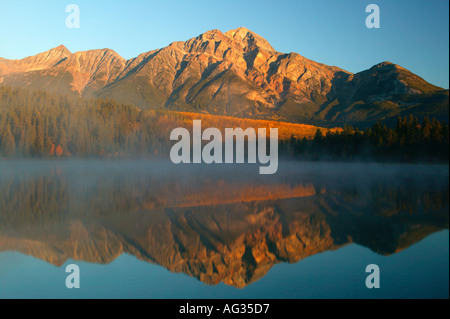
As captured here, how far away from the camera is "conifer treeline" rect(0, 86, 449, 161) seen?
76688 mm

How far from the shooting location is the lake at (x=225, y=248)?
10.8 metres

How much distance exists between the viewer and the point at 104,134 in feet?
372

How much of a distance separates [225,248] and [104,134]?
107m

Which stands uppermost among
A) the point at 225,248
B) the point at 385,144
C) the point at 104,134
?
the point at 104,134

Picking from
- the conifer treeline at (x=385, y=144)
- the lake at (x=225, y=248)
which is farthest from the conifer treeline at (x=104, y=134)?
the lake at (x=225, y=248)

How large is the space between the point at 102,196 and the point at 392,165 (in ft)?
180

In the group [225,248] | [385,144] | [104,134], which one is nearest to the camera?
[225,248]

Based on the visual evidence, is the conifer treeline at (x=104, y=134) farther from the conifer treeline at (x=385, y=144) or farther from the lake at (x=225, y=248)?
the lake at (x=225, y=248)

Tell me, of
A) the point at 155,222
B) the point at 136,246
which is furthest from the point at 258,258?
the point at 155,222

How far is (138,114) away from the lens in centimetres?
13250

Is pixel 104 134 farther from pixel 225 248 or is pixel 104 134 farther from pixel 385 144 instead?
pixel 225 248

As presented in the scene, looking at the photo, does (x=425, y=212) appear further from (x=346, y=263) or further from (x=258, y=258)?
(x=258, y=258)

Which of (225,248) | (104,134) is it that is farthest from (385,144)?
(104,134)
